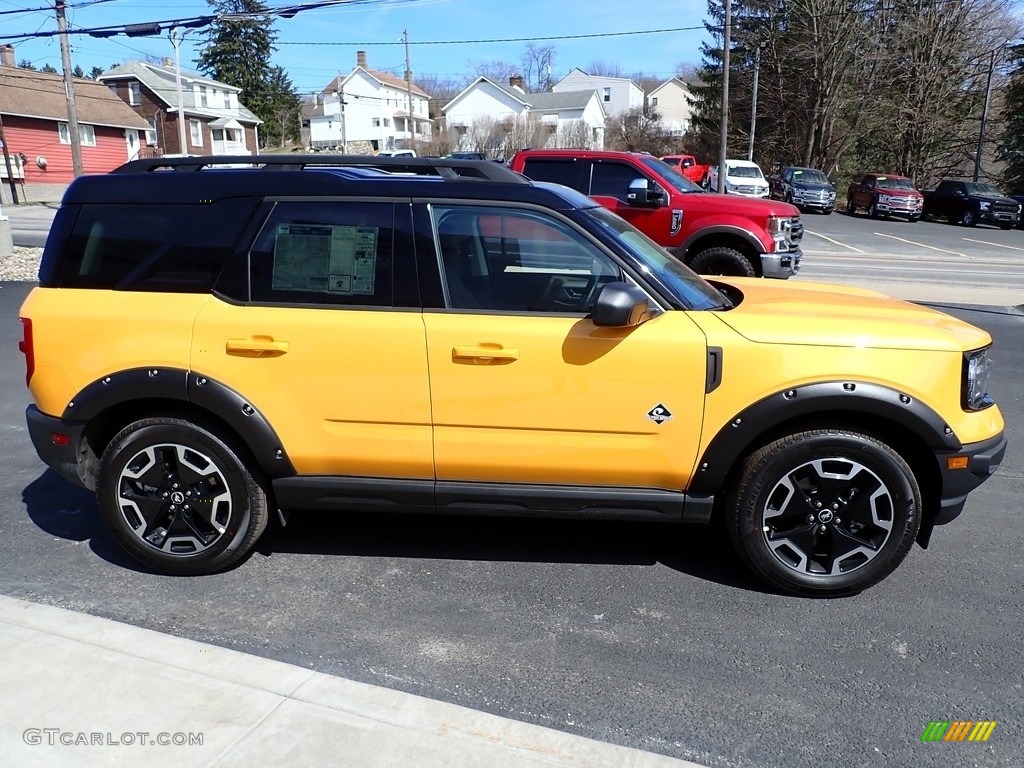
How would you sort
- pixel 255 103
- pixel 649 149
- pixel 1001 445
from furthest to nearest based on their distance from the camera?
pixel 255 103 → pixel 649 149 → pixel 1001 445

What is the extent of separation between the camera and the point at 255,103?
233ft

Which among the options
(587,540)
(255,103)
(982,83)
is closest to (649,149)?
(982,83)

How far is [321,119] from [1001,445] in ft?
275

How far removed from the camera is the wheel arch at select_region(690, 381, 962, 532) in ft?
11.0

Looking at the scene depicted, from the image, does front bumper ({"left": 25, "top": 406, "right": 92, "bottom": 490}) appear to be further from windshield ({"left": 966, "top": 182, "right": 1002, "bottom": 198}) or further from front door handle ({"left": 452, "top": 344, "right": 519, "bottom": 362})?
windshield ({"left": 966, "top": 182, "right": 1002, "bottom": 198})

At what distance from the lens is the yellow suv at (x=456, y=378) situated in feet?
11.3

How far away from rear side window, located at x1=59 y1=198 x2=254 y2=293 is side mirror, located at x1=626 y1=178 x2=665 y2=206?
749 centimetres

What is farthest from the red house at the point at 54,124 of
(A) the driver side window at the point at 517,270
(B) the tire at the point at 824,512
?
(B) the tire at the point at 824,512

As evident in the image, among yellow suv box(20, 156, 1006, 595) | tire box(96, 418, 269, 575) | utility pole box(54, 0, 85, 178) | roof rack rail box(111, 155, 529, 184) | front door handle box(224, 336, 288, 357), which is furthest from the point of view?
utility pole box(54, 0, 85, 178)

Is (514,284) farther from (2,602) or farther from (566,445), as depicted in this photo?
(2,602)

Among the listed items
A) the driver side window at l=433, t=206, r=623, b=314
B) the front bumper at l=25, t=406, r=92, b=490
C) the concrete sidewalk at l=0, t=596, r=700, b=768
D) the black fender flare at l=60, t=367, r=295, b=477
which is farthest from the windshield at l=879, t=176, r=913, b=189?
the concrete sidewalk at l=0, t=596, r=700, b=768

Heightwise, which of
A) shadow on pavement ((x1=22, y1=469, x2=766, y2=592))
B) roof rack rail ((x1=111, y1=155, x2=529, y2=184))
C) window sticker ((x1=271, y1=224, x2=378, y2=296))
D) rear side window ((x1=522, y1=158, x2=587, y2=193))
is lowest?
shadow on pavement ((x1=22, y1=469, x2=766, y2=592))

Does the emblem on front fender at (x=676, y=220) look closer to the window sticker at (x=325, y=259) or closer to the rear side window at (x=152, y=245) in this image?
the window sticker at (x=325, y=259)

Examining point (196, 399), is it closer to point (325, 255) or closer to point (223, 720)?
point (325, 255)
